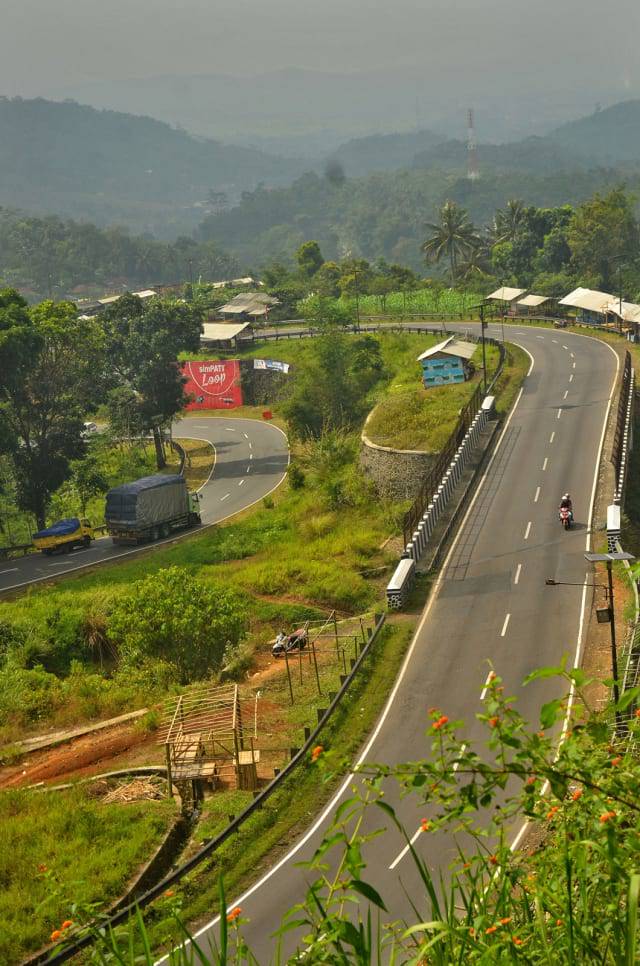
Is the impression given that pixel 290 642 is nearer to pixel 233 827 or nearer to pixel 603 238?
pixel 233 827

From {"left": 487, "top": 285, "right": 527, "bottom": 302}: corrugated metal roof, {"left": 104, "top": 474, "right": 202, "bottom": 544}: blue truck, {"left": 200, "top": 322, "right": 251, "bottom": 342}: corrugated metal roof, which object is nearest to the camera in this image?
{"left": 104, "top": 474, "right": 202, "bottom": 544}: blue truck

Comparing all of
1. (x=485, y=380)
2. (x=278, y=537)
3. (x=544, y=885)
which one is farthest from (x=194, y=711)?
(x=485, y=380)

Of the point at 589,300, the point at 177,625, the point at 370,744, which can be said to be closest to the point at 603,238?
the point at 589,300

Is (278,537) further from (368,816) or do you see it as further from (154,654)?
(368,816)

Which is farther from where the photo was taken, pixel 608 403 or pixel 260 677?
pixel 608 403

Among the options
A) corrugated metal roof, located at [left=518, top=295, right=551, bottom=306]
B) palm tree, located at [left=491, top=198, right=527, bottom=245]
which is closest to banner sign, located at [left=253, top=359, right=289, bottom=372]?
corrugated metal roof, located at [left=518, top=295, right=551, bottom=306]

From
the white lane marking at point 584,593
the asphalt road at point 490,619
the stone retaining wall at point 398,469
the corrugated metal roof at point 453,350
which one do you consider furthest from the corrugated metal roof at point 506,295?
the stone retaining wall at point 398,469

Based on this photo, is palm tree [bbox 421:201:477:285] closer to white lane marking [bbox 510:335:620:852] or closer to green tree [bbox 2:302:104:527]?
white lane marking [bbox 510:335:620:852]
